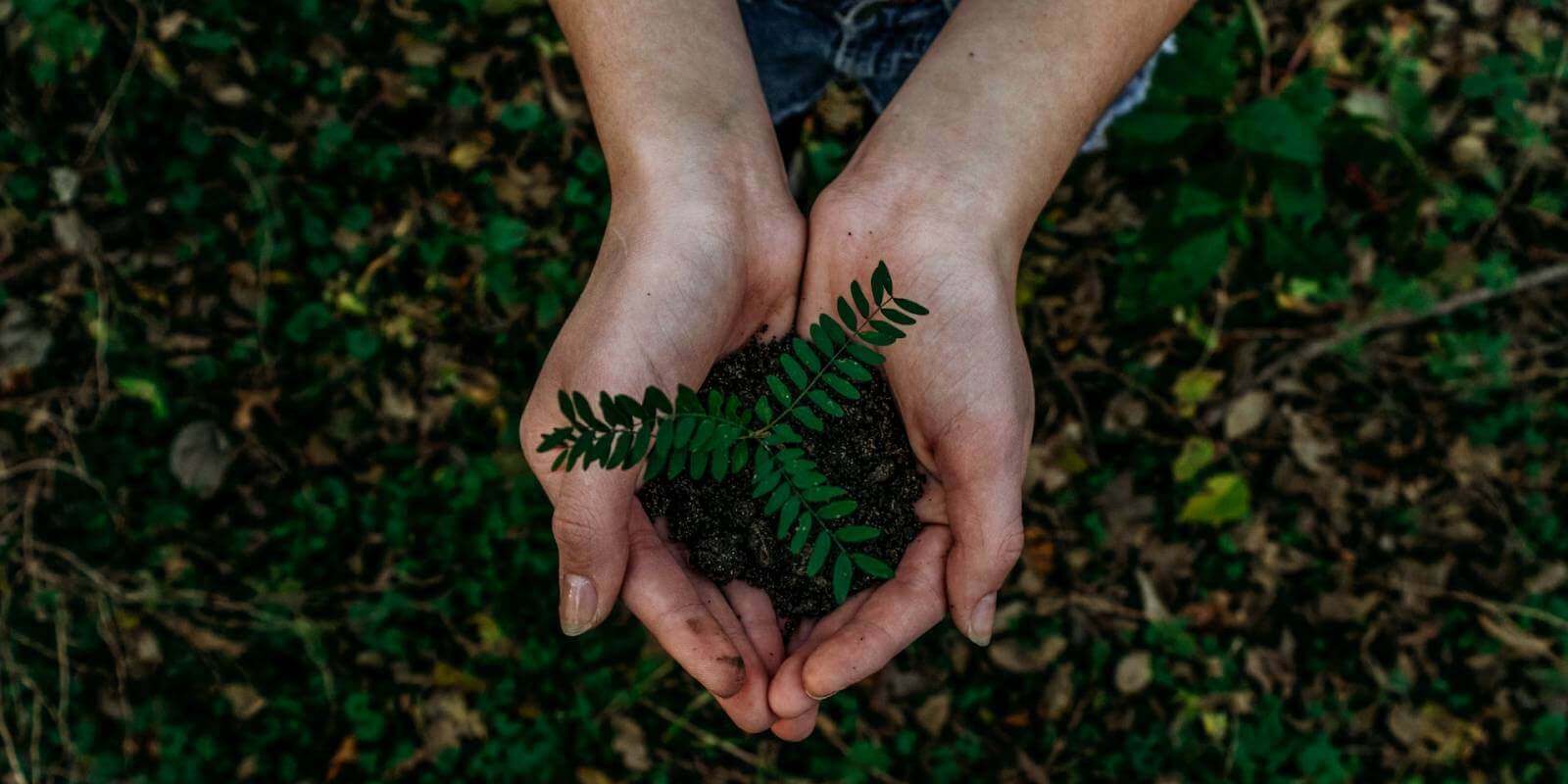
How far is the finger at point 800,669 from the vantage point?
7.94ft

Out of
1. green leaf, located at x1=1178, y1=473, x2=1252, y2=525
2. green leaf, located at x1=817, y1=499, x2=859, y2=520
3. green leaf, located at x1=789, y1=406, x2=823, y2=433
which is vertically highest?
green leaf, located at x1=789, y1=406, x2=823, y2=433

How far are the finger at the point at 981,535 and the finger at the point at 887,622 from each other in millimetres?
57

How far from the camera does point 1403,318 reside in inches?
158

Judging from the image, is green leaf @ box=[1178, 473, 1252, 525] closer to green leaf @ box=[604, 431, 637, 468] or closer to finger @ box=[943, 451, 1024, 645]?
finger @ box=[943, 451, 1024, 645]

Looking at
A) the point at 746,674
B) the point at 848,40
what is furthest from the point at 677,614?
the point at 848,40

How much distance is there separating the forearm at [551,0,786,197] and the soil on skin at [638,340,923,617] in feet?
1.70

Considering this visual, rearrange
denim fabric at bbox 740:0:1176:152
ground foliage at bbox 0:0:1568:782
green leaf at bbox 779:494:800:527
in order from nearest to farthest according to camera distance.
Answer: green leaf at bbox 779:494:800:527 → denim fabric at bbox 740:0:1176:152 → ground foliage at bbox 0:0:1568:782

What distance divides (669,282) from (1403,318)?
10.5ft

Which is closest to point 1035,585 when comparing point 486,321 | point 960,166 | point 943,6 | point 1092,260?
point 1092,260

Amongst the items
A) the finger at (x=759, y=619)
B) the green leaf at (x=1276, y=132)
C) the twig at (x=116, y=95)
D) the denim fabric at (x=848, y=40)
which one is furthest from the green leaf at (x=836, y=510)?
the twig at (x=116, y=95)

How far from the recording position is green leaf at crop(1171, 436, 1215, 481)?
3.90 meters

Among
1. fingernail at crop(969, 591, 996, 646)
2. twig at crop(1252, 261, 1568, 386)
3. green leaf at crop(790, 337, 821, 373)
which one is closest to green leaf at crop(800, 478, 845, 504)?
green leaf at crop(790, 337, 821, 373)

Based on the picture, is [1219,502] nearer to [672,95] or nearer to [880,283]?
[880,283]

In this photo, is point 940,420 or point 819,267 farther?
point 819,267
